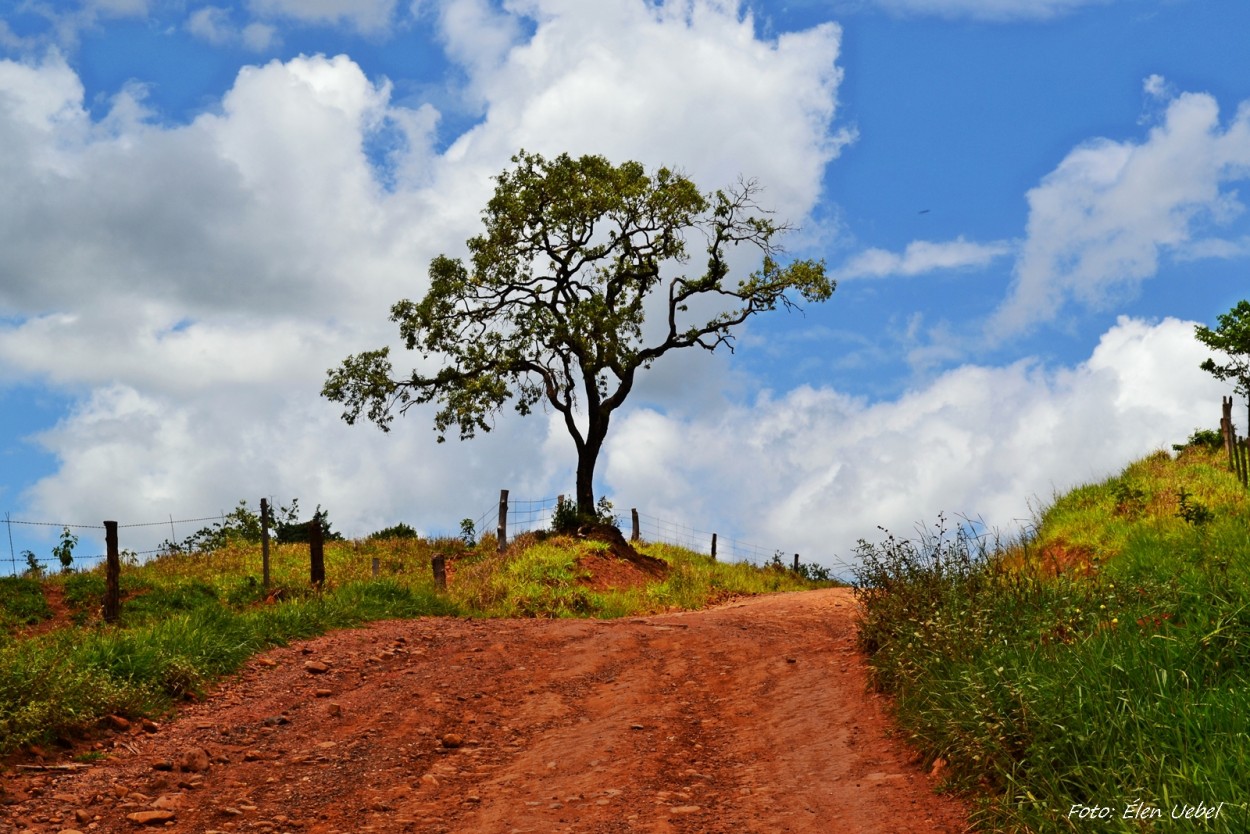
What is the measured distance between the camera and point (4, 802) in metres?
7.41

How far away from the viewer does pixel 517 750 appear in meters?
8.61

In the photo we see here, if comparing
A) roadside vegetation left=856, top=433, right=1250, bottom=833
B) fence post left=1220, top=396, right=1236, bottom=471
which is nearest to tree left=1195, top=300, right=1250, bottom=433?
fence post left=1220, top=396, right=1236, bottom=471

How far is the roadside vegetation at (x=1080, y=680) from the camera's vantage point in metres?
5.26

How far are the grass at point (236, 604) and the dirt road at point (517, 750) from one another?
47cm

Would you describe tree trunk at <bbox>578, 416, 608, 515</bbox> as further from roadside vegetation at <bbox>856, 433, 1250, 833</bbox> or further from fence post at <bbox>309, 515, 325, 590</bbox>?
roadside vegetation at <bbox>856, 433, 1250, 833</bbox>

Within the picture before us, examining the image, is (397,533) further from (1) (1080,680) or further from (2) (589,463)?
(1) (1080,680)

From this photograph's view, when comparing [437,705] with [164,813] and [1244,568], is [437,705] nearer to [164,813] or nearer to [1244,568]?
[164,813]

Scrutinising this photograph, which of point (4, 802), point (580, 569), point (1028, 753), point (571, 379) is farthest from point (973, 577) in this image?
point (571, 379)

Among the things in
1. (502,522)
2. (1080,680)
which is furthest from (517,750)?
(502,522)

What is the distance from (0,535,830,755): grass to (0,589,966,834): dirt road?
470 mm

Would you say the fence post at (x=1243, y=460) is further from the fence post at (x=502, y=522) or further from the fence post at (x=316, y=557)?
the fence post at (x=316, y=557)

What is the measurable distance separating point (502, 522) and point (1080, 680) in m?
23.3

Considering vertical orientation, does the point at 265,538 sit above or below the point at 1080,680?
above

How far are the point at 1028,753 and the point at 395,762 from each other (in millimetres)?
5036
